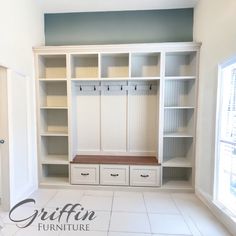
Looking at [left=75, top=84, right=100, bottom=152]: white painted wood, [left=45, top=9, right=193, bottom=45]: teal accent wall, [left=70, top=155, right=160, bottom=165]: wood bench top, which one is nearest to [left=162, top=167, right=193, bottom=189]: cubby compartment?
[left=70, top=155, right=160, bottom=165]: wood bench top

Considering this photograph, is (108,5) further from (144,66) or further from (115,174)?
(115,174)

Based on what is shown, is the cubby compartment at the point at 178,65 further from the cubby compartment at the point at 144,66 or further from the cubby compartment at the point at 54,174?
the cubby compartment at the point at 54,174

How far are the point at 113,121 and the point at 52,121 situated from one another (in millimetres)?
1128

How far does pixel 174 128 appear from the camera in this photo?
3.16m

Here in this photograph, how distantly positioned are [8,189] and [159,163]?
2142 mm

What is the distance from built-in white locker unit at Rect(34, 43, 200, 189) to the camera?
299 centimetres

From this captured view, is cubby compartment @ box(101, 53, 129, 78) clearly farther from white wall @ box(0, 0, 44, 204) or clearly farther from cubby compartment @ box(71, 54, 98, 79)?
white wall @ box(0, 0, 44, 204)

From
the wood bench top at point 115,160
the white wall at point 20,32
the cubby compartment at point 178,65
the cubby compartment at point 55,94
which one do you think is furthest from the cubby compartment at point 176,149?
the white wall at point 20,32

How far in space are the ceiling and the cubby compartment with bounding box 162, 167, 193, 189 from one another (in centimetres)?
275

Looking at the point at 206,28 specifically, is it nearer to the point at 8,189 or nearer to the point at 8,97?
the point at 8,97

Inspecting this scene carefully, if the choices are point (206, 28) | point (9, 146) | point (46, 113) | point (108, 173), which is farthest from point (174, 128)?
point (9, 146)

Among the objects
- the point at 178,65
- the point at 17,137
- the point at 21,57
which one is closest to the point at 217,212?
the point at 178,65

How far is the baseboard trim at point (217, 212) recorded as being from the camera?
188 centimetres

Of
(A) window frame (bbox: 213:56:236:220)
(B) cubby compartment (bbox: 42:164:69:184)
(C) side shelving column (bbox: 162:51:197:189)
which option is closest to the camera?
(A) window frame (bbox: 213:56:236:220)
